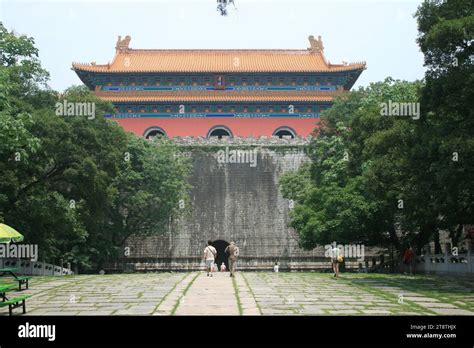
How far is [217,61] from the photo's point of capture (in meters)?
38.0

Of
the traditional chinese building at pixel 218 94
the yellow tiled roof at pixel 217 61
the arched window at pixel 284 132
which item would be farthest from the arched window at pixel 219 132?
the yellow tiled roof at pixel 217 61

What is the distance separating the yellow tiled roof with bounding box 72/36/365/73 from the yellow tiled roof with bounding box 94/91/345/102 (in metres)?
1.39

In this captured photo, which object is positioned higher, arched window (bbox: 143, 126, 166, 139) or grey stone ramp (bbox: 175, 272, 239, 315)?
arched window (bbox: 143, 126, 166, 139)

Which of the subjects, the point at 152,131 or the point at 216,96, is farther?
the point at 152,131

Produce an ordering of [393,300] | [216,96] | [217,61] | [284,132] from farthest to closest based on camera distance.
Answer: [217,61]
[284,132]
[216,96]
[393,300]

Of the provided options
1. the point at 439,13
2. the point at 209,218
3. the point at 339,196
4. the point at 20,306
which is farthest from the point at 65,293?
the point at 209,218

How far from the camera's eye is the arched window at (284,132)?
118 ft

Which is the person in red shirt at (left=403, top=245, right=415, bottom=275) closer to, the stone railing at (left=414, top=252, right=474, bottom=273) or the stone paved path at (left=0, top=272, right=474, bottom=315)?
the stone railing at (left=414, top=252, right=474, bottom=273)

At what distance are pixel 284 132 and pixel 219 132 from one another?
159 inches

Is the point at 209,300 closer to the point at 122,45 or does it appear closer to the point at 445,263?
the point at 445,263

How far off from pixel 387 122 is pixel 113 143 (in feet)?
30.6

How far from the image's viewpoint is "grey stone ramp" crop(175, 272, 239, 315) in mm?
8391

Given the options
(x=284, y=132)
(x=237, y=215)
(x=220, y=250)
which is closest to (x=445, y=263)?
(x=220, y=250)

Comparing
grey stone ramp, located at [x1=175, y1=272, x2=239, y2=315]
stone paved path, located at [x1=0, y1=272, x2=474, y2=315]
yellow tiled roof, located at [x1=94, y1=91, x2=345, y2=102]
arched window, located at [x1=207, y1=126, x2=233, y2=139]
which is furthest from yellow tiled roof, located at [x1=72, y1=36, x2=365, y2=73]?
grey stone ramp, located at [x1=175, y1=272, x2=239, y2=315]
